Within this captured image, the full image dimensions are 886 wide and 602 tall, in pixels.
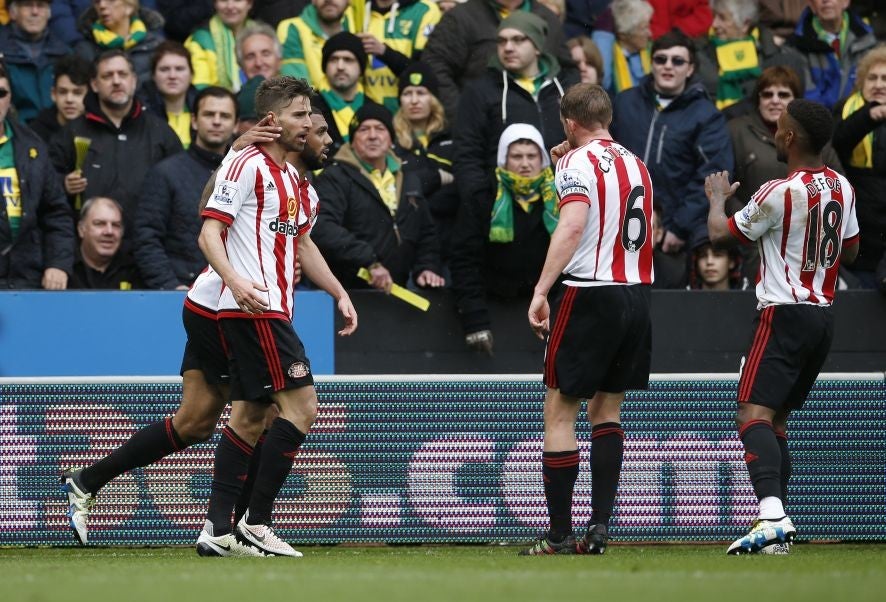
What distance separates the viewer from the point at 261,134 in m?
7.84

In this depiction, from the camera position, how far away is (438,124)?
38.8 feet

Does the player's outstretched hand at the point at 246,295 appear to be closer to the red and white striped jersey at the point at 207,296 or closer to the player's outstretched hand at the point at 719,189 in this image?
the red and white striped jersey at the point at 207,296

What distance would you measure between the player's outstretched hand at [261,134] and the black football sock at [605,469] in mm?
2225

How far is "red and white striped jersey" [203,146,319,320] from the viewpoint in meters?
7.69

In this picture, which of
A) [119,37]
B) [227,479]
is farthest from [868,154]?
[227,479]

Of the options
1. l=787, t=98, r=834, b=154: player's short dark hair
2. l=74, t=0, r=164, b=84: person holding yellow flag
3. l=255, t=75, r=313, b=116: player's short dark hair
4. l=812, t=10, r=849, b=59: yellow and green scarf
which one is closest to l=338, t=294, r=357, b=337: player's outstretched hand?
l=255, t=75, r=313, b=116: player's short dark hair

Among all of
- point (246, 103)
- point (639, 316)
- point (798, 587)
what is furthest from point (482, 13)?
point (798, 587)

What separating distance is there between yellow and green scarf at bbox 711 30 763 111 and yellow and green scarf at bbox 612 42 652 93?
593 millimetres

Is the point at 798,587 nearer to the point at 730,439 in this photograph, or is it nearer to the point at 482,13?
the point at 730,439

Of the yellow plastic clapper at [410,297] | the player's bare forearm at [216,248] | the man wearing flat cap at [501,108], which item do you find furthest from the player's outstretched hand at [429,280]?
the player's bare forearm at [216,248]

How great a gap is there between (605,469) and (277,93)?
8.30ft

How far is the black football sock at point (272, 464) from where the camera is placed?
306 inches

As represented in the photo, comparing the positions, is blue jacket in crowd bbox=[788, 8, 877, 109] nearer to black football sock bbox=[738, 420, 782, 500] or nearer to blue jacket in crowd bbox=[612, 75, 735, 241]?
blue jacket in crowd bbox=[612, 75, 735, 241]

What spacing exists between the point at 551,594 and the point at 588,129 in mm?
3129
